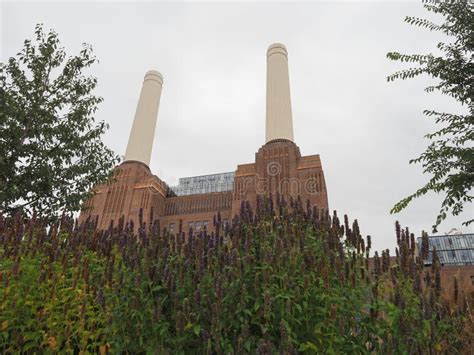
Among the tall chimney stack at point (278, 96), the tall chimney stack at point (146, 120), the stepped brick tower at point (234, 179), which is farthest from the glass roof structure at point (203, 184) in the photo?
the tall chimney stack at point (278, 96)

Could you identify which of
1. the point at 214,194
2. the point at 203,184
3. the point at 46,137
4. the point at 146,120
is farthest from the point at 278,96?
the point at 46,137

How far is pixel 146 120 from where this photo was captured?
2889 inches

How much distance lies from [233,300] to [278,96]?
64.5 meters

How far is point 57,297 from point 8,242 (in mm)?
1310

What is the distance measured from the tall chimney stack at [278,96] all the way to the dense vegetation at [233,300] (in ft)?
189

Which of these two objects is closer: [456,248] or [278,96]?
[278,96]

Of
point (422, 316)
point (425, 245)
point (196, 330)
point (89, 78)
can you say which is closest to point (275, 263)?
point (196, 330)

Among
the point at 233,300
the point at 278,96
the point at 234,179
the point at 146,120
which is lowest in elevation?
the point at 233,300

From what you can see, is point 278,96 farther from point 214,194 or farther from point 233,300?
point 233,300

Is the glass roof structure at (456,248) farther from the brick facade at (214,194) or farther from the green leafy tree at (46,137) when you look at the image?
the green leafy tree at (46,137)

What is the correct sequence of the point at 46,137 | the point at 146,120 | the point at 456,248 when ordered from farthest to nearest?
the point at 456,248 → the point at 146,120 → the point at 46,137

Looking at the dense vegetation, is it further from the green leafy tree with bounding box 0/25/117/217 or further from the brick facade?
the brick facade

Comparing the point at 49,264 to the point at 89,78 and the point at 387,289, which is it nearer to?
the point at 387,289

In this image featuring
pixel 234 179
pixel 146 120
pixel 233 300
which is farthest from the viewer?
pixel 146 120
